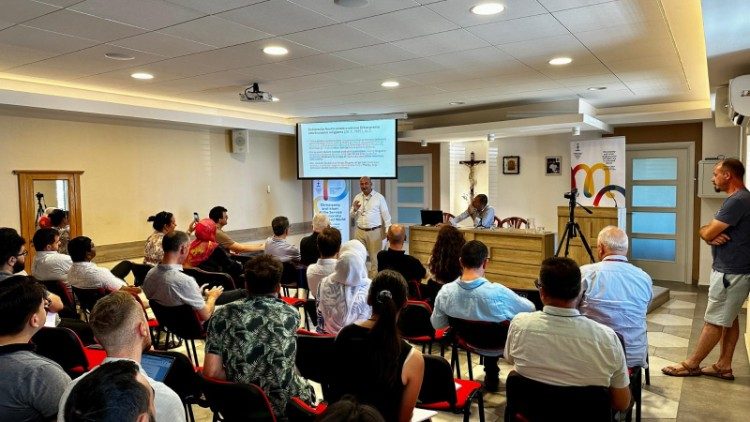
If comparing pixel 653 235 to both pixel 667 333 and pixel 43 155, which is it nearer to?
pixel 667 333

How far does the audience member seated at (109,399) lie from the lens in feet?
3.31

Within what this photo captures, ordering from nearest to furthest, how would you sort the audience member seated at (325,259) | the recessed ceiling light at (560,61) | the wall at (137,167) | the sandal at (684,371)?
the audience member seated at (325,259), the sandal at (684,371), the recessed ceiling light at (560,61), the wall at (137,167)

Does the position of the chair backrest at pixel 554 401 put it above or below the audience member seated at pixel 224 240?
below

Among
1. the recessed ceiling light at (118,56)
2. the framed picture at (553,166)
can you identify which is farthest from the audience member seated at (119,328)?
the framed picture at (553,166)

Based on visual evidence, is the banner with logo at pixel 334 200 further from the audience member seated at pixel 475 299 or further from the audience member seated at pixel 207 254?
the audience member seated at pixel 475 299

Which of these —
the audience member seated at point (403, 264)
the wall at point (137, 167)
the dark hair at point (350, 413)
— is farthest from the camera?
the wall at point (137, 167)

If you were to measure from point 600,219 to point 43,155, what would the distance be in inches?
281

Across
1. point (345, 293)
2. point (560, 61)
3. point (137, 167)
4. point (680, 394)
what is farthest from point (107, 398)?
point (137, 167)

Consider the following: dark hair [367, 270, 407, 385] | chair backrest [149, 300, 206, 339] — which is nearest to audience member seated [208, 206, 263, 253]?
chair backrest [149, 300, 206, 339]

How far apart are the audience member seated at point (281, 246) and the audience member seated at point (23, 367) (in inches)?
127

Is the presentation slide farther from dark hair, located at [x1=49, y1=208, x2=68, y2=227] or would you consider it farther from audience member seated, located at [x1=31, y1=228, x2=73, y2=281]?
audience member seated, located at [x1=31, y1=228, x2=73, y2=281]

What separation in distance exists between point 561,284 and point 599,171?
583cm

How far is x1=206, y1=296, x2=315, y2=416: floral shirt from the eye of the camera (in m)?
2.03

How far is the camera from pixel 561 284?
2078mm
